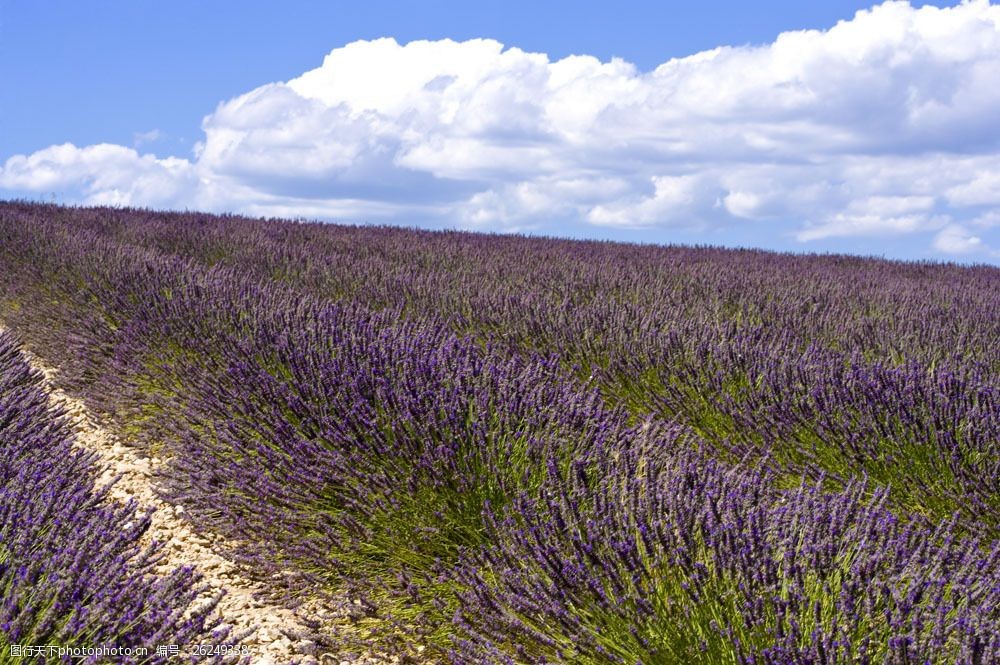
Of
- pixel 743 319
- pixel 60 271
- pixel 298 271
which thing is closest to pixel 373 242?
pixel 298 271

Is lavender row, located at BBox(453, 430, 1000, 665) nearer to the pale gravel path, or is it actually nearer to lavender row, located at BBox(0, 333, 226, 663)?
the pale gravel path

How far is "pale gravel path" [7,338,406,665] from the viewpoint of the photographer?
7.66 ft

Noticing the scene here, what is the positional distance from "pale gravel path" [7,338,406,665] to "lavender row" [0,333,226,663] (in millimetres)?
106

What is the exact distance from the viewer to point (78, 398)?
4703 millimetres

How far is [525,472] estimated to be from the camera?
2506mm

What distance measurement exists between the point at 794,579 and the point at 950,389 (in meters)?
1.96

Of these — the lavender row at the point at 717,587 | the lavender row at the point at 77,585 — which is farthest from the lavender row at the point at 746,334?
the lavender row at the point at 77,585

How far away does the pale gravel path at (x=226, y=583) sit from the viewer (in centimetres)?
233

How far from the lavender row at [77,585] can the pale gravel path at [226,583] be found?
11 centimetres

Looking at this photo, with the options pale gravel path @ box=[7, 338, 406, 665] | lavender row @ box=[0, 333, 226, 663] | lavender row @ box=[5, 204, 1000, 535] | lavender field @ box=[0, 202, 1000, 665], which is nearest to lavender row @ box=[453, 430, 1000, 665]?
lavender field @ box=[0, 202, 1000, 665]

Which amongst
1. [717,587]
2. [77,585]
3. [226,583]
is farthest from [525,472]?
[77,585]

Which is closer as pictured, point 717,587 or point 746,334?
point 717,587

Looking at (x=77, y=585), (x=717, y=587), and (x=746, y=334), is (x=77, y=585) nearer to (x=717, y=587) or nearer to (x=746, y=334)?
(x=717, y=587)

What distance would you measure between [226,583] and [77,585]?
124 cm
